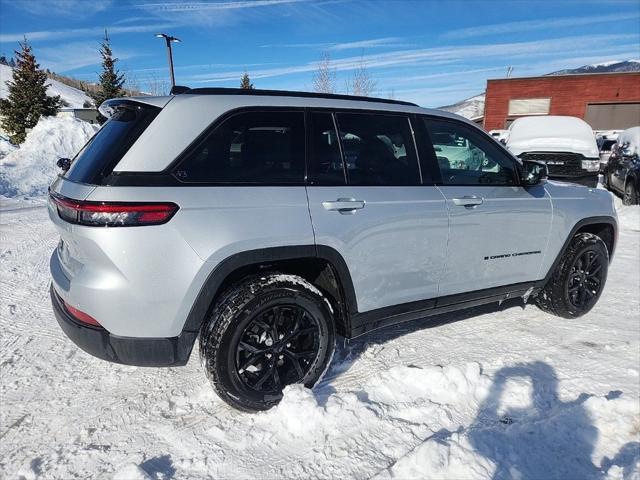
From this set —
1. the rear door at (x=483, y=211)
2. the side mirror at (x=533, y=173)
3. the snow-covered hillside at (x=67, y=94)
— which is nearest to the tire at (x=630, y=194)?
the rear door at (x=483, y=211)

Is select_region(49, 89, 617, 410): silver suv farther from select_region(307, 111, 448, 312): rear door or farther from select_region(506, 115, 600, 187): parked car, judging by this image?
select_region(506, 115, 600, 187): parked car

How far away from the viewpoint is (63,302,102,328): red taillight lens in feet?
7.84

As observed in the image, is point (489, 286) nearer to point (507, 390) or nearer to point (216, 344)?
point (507, 390)

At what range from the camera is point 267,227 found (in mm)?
2479

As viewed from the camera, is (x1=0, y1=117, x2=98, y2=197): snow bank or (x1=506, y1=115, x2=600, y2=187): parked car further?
(x1=0, y1=117, x2=98, y2=197): snow bank

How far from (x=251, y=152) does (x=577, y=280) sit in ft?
11.1

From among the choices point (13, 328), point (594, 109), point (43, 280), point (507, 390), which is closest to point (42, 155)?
point (43, 280)

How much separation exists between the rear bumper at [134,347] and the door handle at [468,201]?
2.02m

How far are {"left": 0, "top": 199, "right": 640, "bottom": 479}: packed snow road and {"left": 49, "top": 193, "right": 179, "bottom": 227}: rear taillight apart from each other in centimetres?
121

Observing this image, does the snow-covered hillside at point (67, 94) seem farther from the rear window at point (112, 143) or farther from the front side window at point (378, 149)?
the front side window at point (378, 149)

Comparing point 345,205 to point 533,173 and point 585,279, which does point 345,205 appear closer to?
point 533,173

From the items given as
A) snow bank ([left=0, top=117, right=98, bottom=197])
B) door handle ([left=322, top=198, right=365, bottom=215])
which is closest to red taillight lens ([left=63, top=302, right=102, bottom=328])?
door handle ([left=322, top=198, right=365, bottom=215])

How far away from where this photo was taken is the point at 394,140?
10.3 feet

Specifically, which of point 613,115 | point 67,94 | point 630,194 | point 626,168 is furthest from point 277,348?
point 67,94
